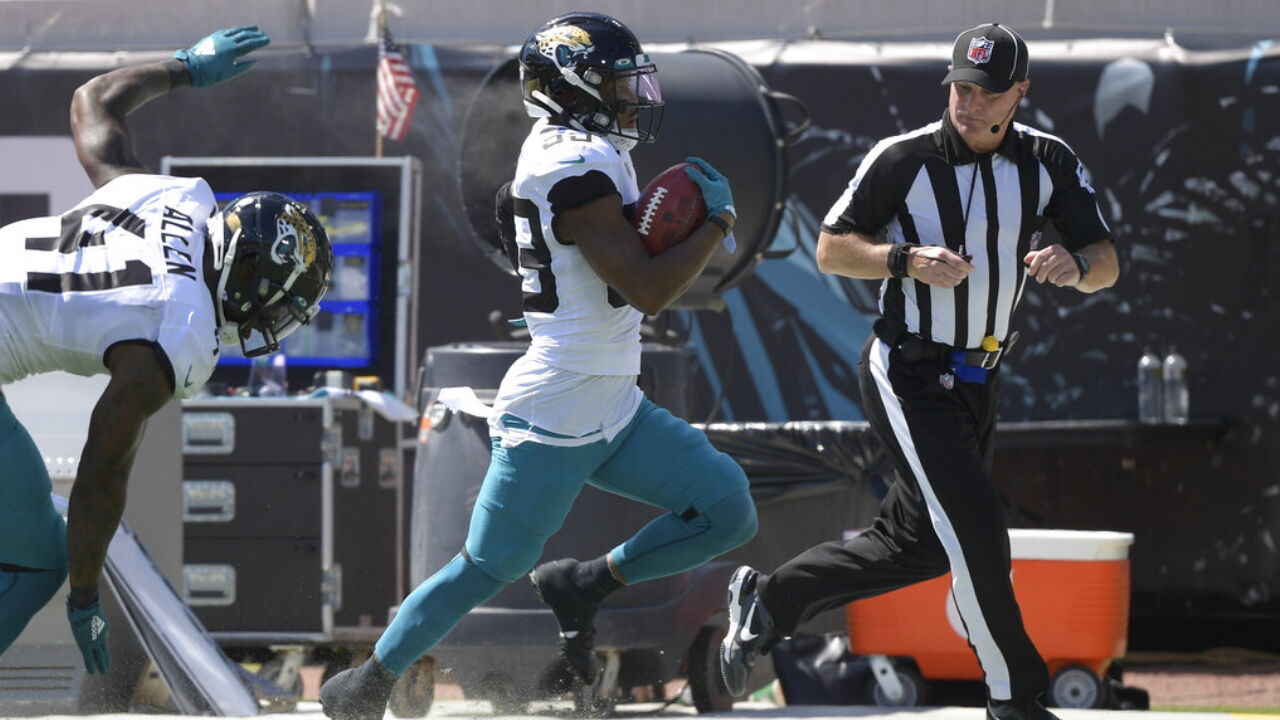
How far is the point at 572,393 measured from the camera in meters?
4.13

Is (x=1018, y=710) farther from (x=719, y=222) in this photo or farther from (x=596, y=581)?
(x=719, y=222)

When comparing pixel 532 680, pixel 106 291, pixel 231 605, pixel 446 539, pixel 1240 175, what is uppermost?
pixel 106 291

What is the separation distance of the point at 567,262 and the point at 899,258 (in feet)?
2.76

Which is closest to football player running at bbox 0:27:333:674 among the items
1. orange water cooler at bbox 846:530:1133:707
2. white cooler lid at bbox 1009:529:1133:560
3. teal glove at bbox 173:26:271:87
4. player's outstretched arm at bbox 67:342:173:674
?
player's outstretched arm at bbox 67:342:173:674

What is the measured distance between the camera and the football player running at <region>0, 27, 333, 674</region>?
368 cm

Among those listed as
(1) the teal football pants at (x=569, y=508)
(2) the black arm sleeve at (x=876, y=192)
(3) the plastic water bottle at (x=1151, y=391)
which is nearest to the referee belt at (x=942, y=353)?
(2) the black arm sleeve at (x=876, y=192)

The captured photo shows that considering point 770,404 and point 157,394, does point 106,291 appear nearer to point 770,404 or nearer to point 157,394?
point 157,394

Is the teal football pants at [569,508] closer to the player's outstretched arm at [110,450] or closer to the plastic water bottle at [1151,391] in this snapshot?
the player's outstretched arm at [110,450]

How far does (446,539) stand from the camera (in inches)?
234

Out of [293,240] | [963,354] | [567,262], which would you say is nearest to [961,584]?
[963,354]

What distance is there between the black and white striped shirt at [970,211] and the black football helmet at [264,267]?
4.47 ft

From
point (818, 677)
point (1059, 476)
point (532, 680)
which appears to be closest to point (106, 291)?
point (532, 680)

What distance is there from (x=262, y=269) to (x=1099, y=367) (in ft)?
19.3

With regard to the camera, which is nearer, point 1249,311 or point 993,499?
point 993,499
